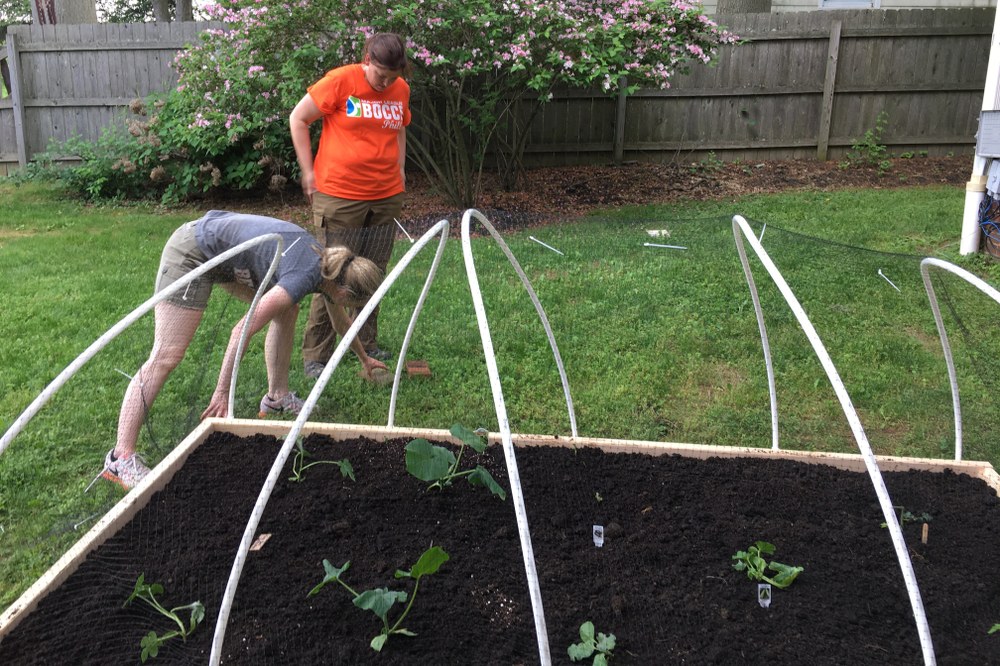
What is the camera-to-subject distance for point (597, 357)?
13.4ft

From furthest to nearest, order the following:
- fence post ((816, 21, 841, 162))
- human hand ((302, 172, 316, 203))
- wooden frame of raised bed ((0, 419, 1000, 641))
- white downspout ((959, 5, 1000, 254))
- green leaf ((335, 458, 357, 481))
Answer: fence post ((816, 21, 841, 162))
white downspout ((959, 5, 1000, 254))
human hand ((302, 172, 316, 203))
green leaf ((335, 458, 357, 481))
wooden frame of raised bed ((0, 419, 1000, 641))

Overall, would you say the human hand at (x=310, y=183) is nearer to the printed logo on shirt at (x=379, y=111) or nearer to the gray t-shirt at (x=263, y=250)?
the printed logo on shirt at (x=379, y=111)

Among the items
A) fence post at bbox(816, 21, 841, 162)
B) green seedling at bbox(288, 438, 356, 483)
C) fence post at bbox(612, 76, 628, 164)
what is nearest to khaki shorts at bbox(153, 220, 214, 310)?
green seedling at bbox(288, 438, 356, 483)

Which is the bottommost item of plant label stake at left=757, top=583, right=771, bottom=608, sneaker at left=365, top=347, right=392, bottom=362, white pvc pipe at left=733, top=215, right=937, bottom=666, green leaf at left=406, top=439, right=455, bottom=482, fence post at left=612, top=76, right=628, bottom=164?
plant label stake at left=757, top=583, right=771, bottom=608

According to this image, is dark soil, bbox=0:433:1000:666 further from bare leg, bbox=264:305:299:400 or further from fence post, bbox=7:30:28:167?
fence post, bbox=7:30:28:167

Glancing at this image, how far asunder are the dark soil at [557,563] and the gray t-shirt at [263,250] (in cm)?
63

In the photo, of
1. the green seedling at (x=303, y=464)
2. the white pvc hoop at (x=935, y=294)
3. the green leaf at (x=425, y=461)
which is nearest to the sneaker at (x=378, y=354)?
the green seedling at (x=303, y=464)

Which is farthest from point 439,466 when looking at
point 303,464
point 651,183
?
point 651,183

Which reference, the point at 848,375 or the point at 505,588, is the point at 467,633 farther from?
the point at 848,375

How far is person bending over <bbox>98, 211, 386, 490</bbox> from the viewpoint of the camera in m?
2.68

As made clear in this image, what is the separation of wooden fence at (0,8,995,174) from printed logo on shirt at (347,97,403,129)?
488 centimetres

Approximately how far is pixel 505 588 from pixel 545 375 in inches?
73.8

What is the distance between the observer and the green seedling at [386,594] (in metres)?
1.80

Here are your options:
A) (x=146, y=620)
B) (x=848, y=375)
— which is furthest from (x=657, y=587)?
(x=848, y=375)
